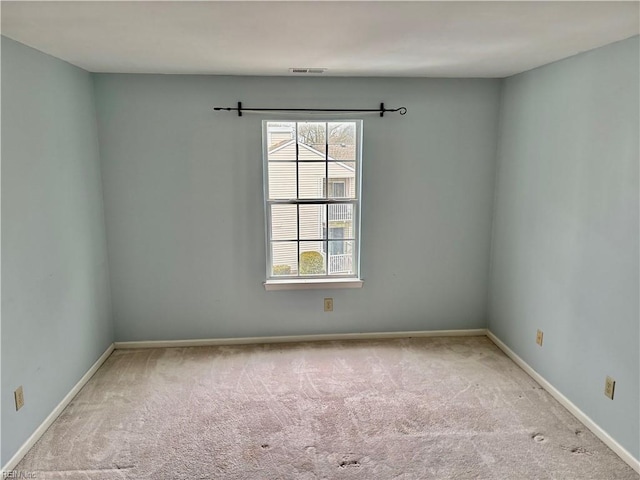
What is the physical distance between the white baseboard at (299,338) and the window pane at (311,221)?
88 centimetres

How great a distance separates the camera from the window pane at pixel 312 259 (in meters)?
3.65

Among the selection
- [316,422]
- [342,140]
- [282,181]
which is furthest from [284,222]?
[316,422]

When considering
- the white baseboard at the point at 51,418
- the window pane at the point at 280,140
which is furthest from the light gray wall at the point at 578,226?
the white baseboard at the point at 51,418

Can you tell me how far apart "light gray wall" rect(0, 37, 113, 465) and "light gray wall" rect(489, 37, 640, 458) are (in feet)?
10.4

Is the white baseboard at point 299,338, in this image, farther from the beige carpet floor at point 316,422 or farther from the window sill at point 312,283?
the window sill at point 312,283

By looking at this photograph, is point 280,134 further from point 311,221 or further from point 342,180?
point 311,221

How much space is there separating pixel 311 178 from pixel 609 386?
2433 millimetres

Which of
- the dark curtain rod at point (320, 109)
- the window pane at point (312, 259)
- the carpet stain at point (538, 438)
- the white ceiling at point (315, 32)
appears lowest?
the carpet stain at point (538, 438)

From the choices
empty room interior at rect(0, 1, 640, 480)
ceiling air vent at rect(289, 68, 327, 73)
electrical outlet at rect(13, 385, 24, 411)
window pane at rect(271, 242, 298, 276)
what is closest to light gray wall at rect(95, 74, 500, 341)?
empty room interior at rect(0, 1, 640, 480)

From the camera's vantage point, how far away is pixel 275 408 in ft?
8.95

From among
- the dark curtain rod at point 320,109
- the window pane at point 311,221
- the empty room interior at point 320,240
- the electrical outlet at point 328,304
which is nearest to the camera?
the empty room interior at point 320,240

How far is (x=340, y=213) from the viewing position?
3619mm

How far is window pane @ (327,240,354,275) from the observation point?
368 centimetres

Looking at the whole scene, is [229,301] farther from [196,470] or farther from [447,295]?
[447,295]
